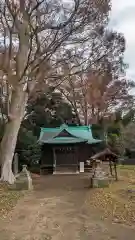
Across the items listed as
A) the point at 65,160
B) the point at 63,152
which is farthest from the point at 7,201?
the point at 63,152

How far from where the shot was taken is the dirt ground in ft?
21.5

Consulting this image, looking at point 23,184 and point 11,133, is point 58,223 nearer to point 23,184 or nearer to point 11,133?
point 23,184

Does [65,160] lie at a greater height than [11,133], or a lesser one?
lesser

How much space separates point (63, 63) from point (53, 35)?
2564mm

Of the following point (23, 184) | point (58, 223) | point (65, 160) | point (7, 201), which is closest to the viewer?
point (58, 223)

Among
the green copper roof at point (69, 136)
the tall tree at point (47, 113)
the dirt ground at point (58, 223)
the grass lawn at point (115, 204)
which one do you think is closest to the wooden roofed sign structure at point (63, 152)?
the green copper roof at point (69, 136)

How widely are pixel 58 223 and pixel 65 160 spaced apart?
1651cm

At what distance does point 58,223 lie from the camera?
775cm

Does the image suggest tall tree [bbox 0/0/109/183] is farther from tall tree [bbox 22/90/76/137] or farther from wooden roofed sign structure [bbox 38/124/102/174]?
tall tree [bbox 22/90/76/137]

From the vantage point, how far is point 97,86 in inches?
1261

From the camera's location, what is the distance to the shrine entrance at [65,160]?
2402cm

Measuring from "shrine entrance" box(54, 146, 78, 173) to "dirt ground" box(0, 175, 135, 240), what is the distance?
12786 millimetres

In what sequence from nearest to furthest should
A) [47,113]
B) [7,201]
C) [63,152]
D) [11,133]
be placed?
[7,201], [11,133], [63,152], [47,113]

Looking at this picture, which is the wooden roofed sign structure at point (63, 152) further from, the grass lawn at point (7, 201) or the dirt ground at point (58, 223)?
the dirt ground at point (58, 223)
